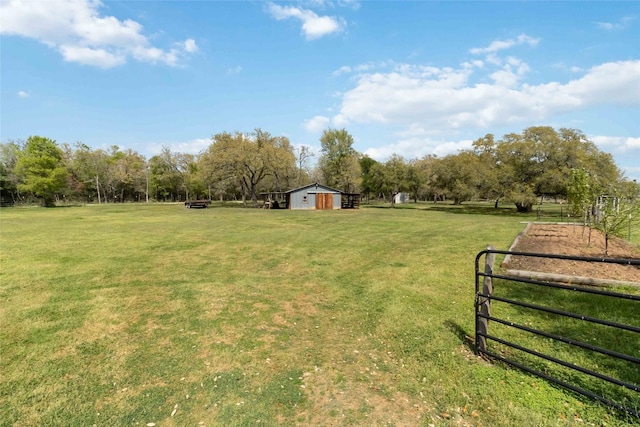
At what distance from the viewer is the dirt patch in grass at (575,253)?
24.1 ft

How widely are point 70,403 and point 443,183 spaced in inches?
1702

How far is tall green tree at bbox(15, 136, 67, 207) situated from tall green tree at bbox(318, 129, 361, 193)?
132ft

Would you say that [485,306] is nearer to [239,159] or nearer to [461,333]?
[461,333]

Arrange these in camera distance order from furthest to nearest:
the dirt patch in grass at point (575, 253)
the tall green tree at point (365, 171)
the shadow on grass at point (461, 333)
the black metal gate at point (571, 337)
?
the tall green tree at point (365, 171) < the dirt patch in grass at point (575, 253) < the shadow on grass at point (461, 333) < the black metal gate at point (571, 337)

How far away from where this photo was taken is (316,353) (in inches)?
174

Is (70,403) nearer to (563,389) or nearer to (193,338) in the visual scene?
(193,338)

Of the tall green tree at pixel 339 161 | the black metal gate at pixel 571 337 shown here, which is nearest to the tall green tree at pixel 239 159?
the tall green tree at pixel 339 161

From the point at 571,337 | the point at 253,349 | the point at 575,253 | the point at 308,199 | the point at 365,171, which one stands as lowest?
the point at 253,349

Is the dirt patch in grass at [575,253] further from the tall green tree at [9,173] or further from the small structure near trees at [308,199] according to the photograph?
the tall green tree at [9,173]

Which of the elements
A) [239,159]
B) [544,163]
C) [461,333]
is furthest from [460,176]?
[461,333]

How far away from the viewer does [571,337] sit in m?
4.56

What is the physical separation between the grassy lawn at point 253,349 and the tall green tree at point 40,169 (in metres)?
45.7

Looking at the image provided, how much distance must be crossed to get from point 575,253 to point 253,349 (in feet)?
34.4

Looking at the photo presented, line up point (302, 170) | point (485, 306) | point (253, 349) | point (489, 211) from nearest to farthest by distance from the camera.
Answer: point (485, 306) → point (253, 349) → point (489, 211) → point (302, 170)
